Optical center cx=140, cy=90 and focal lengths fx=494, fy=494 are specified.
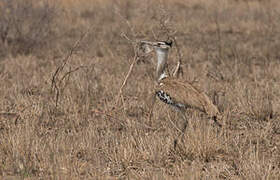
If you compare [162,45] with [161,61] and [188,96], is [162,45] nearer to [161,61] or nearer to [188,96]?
[161,61]

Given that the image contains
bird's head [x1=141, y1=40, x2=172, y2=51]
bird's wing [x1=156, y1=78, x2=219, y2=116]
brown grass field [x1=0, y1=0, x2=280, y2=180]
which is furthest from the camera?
bird's head [x1=141, y1=40, x2=172, y2=51]

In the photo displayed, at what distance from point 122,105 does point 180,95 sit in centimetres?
159

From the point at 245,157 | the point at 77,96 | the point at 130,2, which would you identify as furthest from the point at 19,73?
the point at 130,2

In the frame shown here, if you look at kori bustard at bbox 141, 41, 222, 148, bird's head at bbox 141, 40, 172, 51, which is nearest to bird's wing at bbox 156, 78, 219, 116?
kori bustard at bbox 141, 41, 222, 148

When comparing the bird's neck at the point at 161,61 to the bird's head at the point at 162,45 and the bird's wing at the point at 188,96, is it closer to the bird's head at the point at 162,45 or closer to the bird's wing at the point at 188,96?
the bird's head at the point at 162,45

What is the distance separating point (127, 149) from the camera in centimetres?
420

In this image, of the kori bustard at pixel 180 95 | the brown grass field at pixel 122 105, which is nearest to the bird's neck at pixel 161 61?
the kori bustard at pixel 180 95

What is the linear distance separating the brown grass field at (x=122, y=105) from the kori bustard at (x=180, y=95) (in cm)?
19

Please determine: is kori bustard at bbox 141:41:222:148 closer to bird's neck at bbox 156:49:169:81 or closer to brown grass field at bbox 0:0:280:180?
bird's neck at bbox 156:49:169:81

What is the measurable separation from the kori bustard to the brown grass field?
0.19 meters

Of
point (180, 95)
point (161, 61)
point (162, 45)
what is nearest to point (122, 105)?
point (161, 61)

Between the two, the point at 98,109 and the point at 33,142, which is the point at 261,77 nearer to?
the point at 98,109

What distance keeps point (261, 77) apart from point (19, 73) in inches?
152

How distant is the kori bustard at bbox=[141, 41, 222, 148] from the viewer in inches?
171
